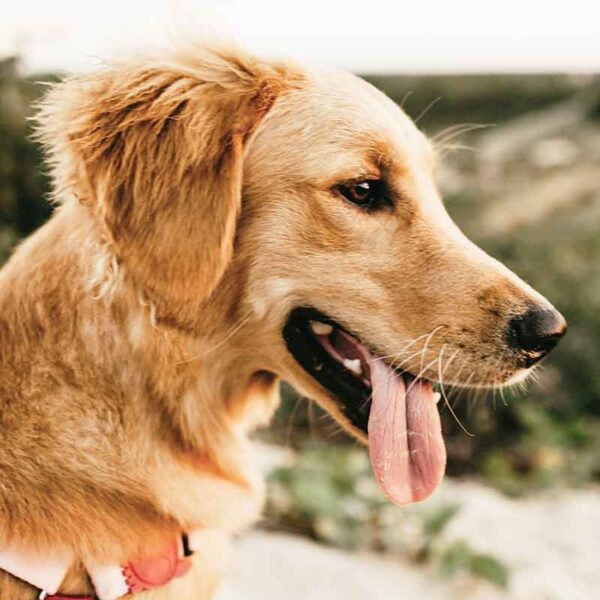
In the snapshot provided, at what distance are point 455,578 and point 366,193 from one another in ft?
7.68

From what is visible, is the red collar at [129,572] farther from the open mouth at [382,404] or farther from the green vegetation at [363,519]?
the green vegetation at [363,519]

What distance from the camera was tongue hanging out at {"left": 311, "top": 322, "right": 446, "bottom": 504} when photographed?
2551mm

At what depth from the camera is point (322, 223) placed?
252cm

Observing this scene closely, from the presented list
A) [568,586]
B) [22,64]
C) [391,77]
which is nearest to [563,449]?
[568,586]

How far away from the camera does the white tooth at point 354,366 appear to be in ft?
8.65

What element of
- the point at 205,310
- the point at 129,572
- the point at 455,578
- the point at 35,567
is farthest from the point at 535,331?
the point at 455,578

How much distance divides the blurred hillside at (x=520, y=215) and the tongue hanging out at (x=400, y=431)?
1.73 feet

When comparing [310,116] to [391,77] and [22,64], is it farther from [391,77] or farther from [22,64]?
[391,77]

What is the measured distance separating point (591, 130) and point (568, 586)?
803 cm

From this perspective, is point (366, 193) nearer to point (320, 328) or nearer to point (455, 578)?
point (320, 328)

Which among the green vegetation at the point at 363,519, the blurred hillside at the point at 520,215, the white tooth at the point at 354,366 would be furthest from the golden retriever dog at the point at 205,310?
the green vegetation at the point at 363,519

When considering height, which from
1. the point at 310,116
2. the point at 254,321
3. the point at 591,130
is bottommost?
the point at 591,130

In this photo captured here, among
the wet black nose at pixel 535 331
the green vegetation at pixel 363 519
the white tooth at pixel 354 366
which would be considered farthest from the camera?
the green vegetation at pixel 363 519

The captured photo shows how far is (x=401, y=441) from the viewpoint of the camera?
257 centimetres
